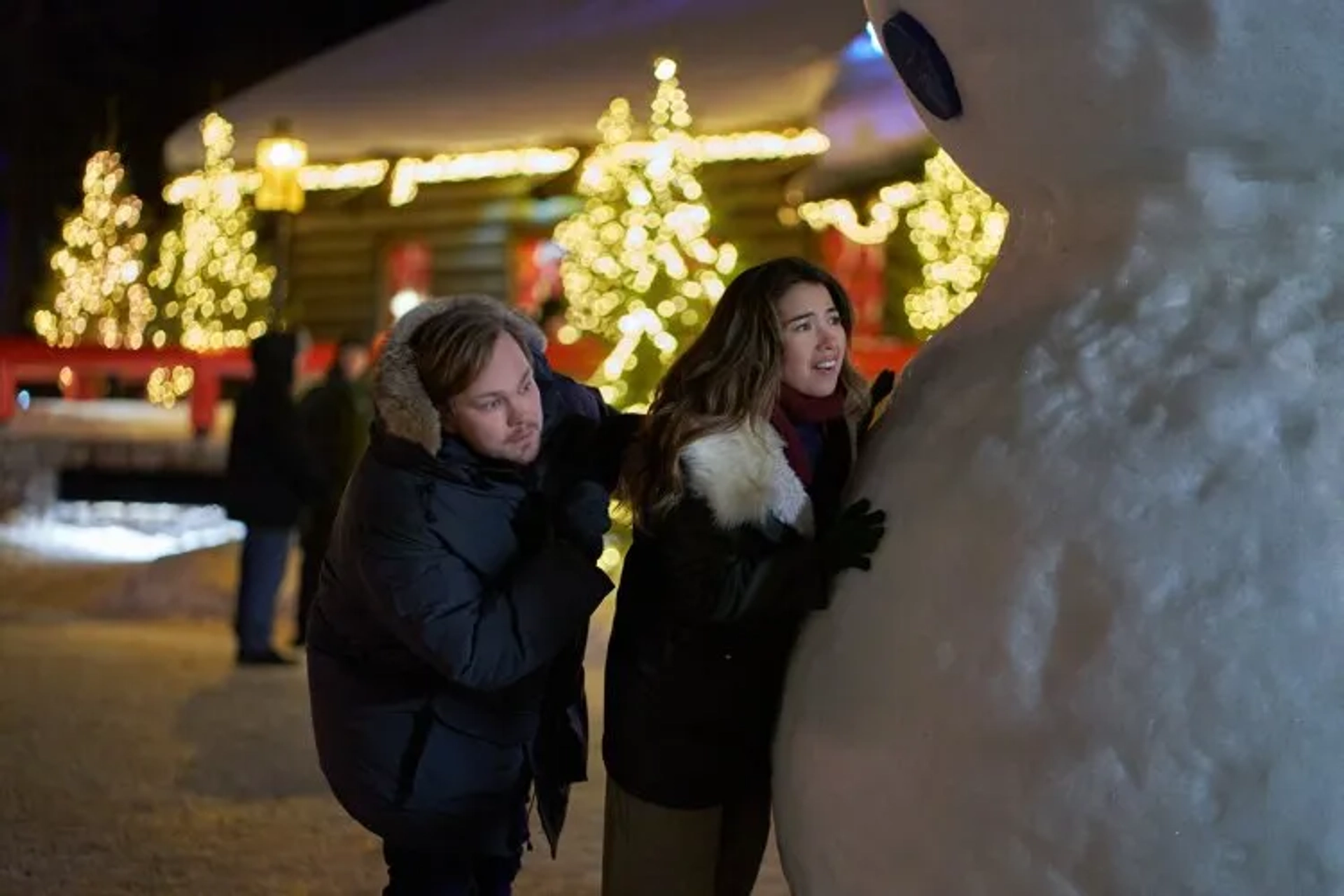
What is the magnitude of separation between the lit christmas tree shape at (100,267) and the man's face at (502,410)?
1682cm

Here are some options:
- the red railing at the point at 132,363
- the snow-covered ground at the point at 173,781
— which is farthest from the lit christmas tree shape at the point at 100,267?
the snow-covered ground at the point at 173,781

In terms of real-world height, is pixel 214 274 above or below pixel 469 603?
above

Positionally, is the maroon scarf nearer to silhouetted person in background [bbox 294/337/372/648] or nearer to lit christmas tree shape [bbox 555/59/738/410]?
silhouetted person in background [bbox 294/337/372/648]

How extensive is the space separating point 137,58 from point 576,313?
16027 millimetres

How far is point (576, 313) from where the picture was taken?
7.64 meters

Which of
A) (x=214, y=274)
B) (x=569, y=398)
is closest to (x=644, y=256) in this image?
(x=569, y=398)

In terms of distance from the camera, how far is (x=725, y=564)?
5.94ft

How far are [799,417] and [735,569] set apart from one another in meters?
0.24

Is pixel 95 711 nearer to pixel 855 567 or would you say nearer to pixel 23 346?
pixel 855 567

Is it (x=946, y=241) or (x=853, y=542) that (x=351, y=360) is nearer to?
(x=946, y=241)

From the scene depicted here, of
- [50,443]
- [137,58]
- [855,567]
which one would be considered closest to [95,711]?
[855,567]

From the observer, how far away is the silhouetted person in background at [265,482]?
5.94 m

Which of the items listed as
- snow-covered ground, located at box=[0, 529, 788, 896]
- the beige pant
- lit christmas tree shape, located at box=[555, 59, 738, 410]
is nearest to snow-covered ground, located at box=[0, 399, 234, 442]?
lit christmas tree shape, located at box=[555, 59, 738, 410]

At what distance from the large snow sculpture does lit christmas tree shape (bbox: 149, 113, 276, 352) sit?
1456 cm
